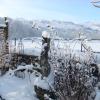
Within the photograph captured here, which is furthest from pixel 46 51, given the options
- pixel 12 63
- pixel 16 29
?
pixel 16 29

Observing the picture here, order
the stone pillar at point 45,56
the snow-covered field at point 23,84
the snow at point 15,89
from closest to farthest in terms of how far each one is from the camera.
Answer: the snow-covered field at point 23,84, the stone pillar at point 45,56, the snow at point 15,89

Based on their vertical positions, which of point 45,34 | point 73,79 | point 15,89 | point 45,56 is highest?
point 45,34

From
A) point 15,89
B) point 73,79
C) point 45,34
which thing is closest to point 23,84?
point 15,89

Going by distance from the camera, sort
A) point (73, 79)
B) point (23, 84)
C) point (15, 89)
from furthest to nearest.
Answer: point (23, 84) < point (15, 89) < point (73, 79)

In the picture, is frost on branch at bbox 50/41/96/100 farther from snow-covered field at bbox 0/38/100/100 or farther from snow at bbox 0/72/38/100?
snow at bbox 0/72/38/100

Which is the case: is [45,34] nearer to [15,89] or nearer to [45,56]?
[45,56]

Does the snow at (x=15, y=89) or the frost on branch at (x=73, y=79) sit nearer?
the frost on branch at (x=73, y=79)

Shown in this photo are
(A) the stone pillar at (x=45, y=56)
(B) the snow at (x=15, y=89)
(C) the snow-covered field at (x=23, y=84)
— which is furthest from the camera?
(B) the snow at (x=15, y=89)

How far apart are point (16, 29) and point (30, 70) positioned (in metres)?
10.2

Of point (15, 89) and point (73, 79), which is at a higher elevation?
point (73, 79)

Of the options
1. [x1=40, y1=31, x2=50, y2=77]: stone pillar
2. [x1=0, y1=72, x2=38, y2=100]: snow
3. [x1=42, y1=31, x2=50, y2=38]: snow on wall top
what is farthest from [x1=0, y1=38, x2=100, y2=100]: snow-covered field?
[x1=42, y1=31, x2=50, y2=38]: snow on wall top

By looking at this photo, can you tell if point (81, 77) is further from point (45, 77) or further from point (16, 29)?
point (16, 29)

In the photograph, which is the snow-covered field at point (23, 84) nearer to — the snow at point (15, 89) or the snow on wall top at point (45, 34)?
the snow at point (15, 89)

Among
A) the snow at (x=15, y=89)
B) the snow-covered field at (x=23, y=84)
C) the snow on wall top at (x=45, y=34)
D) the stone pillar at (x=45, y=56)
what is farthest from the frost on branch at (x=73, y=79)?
the snow at (x=15, y=89)
